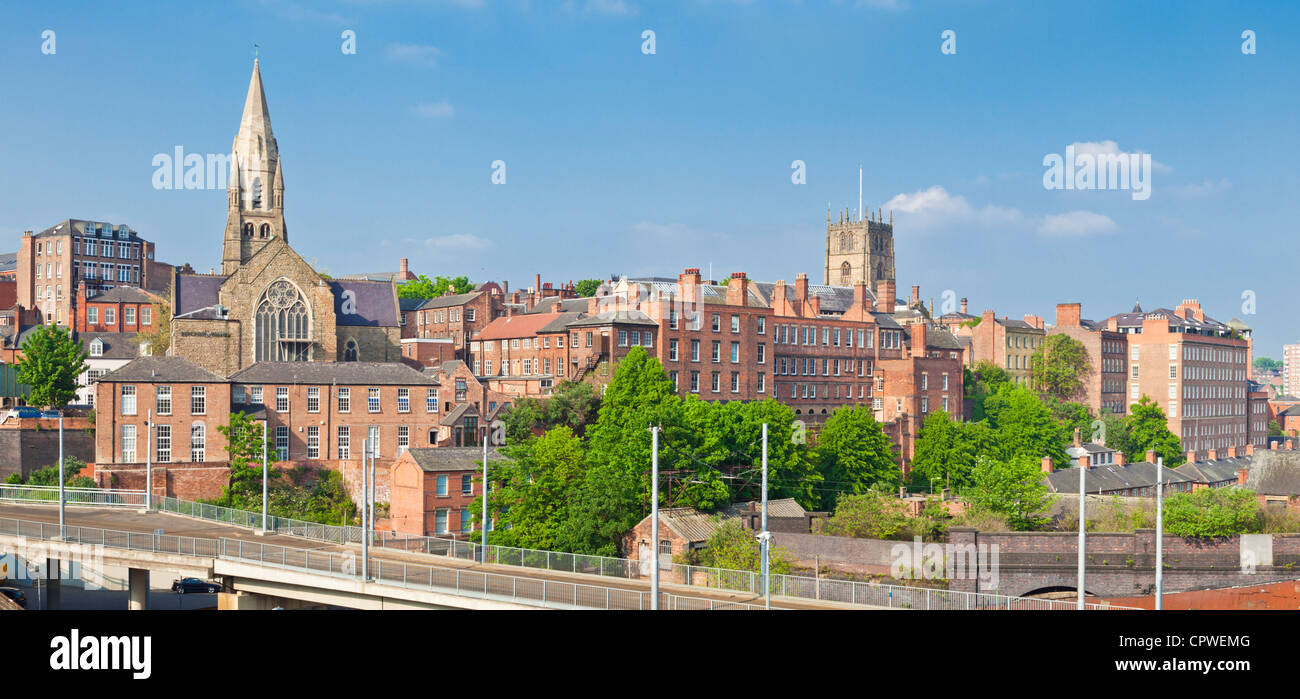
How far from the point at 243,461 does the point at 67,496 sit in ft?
31.2

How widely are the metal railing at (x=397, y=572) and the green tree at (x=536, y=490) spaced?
15423 mm

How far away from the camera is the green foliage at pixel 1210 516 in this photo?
4969cm

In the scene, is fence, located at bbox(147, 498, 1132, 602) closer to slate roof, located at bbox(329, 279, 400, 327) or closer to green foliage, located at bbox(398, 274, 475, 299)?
slate roof, located at bbox(329, 279, 400, 327)

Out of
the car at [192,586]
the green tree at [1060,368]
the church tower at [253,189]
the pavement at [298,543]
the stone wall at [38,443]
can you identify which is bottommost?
the car at [192,586]

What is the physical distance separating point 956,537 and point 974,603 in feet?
45.2

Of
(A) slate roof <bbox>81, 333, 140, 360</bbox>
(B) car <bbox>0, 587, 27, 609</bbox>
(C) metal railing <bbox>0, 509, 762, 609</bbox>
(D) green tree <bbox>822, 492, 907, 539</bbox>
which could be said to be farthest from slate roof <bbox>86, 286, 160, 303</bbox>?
(D) green tree <bbox>822, 492, 907, 539</bbox>

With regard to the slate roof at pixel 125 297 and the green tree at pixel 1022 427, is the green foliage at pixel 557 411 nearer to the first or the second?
the green tree at pixel 1022 427

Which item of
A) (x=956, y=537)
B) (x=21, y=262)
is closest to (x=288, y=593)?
(x=956, y=537)

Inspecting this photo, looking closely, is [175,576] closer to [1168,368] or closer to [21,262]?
[21,262]

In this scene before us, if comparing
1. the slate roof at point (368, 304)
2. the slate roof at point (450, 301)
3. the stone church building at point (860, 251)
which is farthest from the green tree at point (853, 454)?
the stone church building at point (860, 251)

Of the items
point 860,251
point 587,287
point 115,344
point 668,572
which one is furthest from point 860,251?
point 668,572

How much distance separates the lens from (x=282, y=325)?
8525cm
